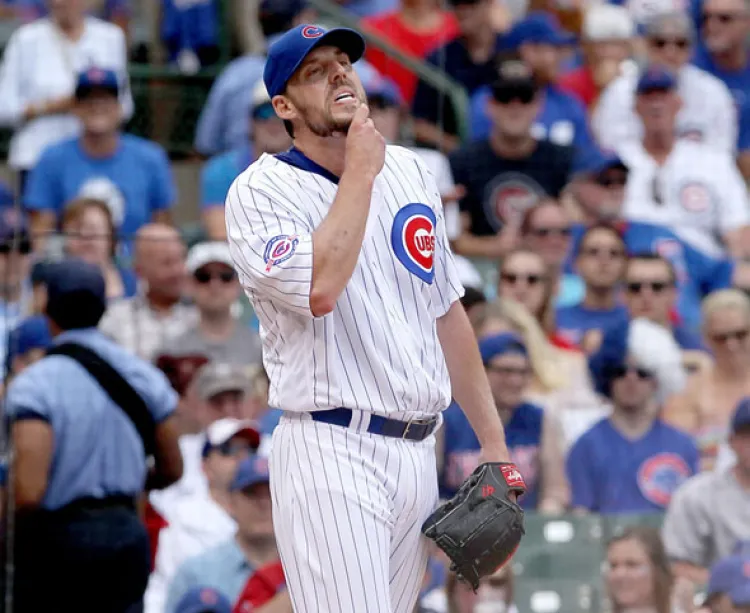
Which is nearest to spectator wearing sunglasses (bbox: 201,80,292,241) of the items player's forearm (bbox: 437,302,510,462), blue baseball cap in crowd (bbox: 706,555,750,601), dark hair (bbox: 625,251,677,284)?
dark hair (bbox: 625,251,677,284)

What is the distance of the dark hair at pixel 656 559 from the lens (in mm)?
5812

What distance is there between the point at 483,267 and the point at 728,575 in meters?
2.09

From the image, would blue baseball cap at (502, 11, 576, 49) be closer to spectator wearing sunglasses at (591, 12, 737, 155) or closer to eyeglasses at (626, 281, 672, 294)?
spectator wearing sunglasses at (591, 12, 737, 155)

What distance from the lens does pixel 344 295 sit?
3.49 meters

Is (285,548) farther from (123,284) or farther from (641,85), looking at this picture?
(641,85)

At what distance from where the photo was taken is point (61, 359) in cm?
509

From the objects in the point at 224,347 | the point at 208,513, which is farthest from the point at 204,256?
the point at 208,513

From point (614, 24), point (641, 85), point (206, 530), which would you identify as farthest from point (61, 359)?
point (614, 24)

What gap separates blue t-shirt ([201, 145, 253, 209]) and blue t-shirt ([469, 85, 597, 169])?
52.4 inches

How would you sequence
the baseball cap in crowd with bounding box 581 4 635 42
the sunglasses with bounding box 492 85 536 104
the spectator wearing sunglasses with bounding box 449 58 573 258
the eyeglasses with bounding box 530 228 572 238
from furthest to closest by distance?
the baseball cap in crowd with bounding box 581 4 635 42
the sunglasses with bounding box 492 85 536 104
the spectator wearing sunglasses with bounding box 449 58 573 258
the eyeglasses with bounding box 530 228 572 238

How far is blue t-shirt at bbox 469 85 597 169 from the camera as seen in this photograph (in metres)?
8.52

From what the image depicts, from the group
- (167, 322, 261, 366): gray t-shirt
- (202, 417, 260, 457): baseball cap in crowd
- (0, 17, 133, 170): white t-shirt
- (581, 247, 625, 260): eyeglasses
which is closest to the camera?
(202, 417, 260, 457): baseball cap in crowd

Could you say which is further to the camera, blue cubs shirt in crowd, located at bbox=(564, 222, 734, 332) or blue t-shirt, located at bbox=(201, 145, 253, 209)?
blue t-shirt, located at bbox=(201, 145, 253, 209)

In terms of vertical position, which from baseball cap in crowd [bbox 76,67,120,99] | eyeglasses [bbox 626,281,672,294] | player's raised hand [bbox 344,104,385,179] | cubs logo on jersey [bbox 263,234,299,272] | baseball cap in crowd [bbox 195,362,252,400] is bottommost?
baseball cap in crowd [bbox 195,362,252,400]
